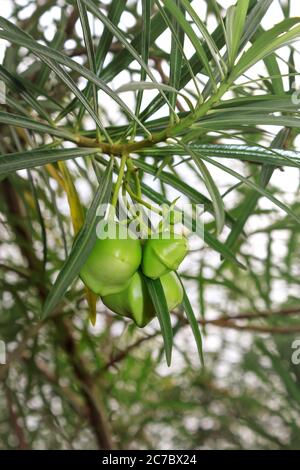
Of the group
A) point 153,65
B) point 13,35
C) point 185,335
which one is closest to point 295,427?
point 185,335

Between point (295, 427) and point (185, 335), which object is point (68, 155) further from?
point (185, 335)

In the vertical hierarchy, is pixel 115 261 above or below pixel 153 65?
below

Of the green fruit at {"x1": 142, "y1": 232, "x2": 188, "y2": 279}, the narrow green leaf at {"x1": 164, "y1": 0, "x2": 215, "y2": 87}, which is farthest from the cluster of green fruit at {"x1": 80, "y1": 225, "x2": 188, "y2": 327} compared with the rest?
the narrow green leaf at {"x1": 164, "y1": 0, "x2": 215, "y2": 87}

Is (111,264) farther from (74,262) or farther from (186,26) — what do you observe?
(186,26)

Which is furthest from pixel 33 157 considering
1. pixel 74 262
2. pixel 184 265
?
pixel 184 265
